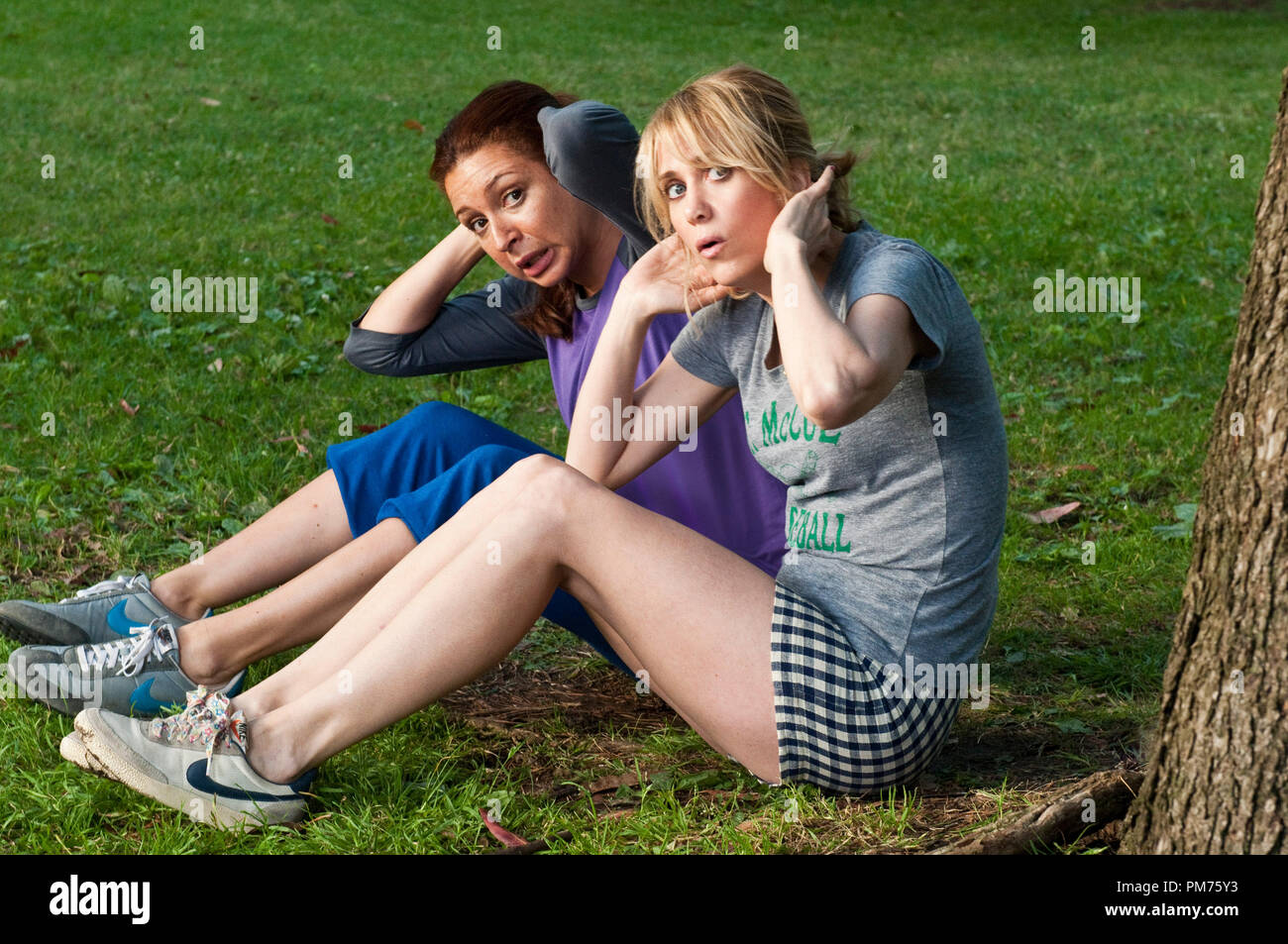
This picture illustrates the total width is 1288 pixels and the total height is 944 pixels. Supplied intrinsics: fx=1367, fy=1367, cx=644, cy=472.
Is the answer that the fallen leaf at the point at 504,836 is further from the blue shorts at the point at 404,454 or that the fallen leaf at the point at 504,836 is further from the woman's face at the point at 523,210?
the woman's face at the point at 523,210

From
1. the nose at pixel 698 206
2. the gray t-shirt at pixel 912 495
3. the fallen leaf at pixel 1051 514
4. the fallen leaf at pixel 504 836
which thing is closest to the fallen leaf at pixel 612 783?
the fallen leaf at pixel 504 836

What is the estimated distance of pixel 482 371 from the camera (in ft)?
20.6

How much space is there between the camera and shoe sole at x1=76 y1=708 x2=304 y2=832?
2.64 m

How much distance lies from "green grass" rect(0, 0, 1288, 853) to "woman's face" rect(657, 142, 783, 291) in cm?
27

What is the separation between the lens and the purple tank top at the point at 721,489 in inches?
128

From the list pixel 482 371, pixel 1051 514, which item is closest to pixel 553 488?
pixel 1051 514

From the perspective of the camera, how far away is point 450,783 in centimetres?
298

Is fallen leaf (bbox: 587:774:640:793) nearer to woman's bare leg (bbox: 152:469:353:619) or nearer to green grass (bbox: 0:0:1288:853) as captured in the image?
green grass (bbox: 0:0:1288:853)

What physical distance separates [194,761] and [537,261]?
4.87 feet

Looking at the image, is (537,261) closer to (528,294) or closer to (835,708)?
(528,294)

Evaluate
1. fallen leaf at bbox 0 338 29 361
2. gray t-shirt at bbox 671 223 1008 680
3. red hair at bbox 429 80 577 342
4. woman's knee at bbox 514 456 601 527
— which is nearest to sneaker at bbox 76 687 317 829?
woman's knee at bbox 514 456 601 527

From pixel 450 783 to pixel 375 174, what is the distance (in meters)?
7.82

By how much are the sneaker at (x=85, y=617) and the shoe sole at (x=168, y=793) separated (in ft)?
1.94
